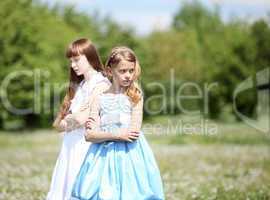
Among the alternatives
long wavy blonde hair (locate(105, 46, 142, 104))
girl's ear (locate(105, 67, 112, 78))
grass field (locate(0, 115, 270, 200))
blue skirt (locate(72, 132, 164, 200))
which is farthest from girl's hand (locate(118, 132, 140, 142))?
grass field (locate(0, 115, 270, 200))

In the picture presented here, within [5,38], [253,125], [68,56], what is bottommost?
[253,125]

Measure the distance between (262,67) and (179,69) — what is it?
6467 millimetres

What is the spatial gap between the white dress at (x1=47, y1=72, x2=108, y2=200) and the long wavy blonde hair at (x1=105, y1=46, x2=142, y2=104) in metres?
0.68

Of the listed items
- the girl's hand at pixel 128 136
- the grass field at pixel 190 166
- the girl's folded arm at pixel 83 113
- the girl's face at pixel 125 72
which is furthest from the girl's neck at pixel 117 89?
the grass field at pixel 190 166

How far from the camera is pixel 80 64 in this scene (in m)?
6.63

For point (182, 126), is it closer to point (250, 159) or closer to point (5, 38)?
point (5, 38)

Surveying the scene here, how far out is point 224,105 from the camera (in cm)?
3831

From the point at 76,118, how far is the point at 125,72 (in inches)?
38.6

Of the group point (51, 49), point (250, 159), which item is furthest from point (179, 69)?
point (250, 159)

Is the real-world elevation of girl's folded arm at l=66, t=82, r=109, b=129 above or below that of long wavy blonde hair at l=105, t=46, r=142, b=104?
below

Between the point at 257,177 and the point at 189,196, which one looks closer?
the point at 189,196

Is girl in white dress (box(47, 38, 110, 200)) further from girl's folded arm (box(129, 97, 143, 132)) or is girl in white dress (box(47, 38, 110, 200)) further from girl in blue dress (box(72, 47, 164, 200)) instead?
A: girl's folded arm (box(129, 97, 143, 132))

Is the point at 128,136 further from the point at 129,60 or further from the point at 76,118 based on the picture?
the point at 76,118

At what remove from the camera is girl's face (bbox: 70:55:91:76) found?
661cm
